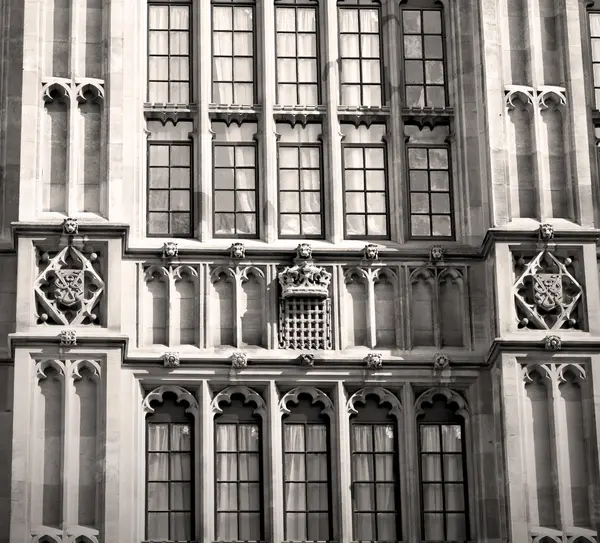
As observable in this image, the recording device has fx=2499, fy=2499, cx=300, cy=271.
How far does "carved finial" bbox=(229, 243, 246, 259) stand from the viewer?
125ft

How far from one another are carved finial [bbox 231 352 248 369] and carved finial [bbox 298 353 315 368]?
0.83m

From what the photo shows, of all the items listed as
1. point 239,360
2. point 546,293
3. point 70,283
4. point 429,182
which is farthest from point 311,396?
point 429,182

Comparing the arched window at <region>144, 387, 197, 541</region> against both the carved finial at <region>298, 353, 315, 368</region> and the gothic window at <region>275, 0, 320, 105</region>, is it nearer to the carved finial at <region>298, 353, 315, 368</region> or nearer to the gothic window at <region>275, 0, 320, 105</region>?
the carved finial at <region>298, 353, 315, 368</region>

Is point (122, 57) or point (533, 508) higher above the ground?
point (122, 57)

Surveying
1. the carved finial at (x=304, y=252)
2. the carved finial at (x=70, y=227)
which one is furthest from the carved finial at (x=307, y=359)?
the carved finial at (x=70, y=227)

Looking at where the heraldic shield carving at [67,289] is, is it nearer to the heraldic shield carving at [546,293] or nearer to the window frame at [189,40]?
the window frame at [189,40]

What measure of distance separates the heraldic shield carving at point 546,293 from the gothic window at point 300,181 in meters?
3.36

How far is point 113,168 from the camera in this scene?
3831 centimetres

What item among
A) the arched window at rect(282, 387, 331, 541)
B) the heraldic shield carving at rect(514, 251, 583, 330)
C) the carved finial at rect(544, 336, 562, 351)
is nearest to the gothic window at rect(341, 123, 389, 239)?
the heraldic shield carving at rect(514, 251, 583, 330)

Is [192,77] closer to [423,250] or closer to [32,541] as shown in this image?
[423,250]

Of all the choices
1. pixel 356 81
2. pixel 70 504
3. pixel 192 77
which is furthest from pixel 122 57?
pixel 70 504

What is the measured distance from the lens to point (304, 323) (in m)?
38.1

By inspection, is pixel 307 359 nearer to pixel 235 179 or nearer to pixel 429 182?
pixel 235 179

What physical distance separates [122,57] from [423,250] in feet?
18.3
